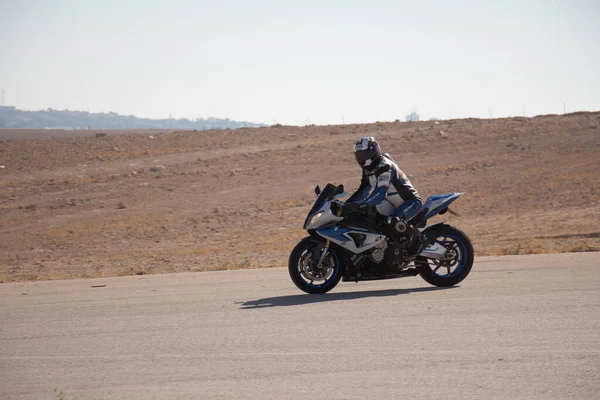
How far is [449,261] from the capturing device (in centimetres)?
1114

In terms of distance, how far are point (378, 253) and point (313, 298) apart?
42.6 inches

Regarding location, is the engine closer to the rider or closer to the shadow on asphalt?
the rider

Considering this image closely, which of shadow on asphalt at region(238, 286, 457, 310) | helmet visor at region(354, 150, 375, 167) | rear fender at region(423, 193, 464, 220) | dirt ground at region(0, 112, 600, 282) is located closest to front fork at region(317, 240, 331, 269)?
shadow on asphalt at region(238, 286, 457, 310)

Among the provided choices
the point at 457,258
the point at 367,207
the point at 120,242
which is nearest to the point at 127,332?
the point at 367,207

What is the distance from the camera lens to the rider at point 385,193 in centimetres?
1097

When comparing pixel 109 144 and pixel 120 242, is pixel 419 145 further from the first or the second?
pixel 120 242

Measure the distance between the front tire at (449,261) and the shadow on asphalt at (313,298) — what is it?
0.18m

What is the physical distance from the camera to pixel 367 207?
10969 mm

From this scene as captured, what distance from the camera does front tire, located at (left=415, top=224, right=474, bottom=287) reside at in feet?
36.4

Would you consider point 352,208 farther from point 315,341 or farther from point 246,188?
point 246,188

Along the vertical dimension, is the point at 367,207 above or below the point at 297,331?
above

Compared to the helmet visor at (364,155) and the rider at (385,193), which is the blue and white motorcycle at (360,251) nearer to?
the rider at (385,193)

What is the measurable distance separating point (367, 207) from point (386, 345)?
3.50 m

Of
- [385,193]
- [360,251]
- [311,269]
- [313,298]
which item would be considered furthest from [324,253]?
[385,193]
